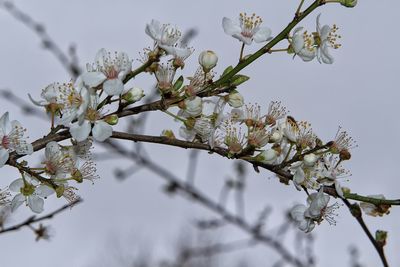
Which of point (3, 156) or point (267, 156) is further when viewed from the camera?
point (267, 156)

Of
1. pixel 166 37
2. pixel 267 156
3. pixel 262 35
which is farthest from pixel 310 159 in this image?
pixel 166 37

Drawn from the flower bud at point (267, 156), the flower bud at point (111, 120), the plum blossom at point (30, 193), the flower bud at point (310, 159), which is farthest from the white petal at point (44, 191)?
the flower bud at point (310, 159)

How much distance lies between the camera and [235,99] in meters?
1.53

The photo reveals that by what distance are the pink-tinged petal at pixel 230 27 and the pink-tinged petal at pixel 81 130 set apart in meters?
0.44

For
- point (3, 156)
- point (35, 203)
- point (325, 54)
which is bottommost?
point (35, 203)

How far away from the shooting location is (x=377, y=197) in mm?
1573

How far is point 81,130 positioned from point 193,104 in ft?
0.88

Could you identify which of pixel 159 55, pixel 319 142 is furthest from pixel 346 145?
pixel 159 55

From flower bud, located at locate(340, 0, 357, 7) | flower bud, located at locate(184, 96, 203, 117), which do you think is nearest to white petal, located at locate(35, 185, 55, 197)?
flower bud, located at locate(184, 96, 203, 117)

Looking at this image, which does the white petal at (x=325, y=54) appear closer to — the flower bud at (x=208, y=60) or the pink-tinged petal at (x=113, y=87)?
the flower bud at (x=208, y=60)

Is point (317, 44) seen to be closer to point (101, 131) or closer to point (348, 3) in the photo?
point (348, 3)

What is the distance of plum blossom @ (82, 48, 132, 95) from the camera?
1.38m

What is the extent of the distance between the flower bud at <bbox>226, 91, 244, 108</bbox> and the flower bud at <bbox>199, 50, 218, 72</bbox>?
0.09 m

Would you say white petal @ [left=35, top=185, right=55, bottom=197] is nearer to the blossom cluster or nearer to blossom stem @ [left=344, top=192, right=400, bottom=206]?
the blossom cluster
